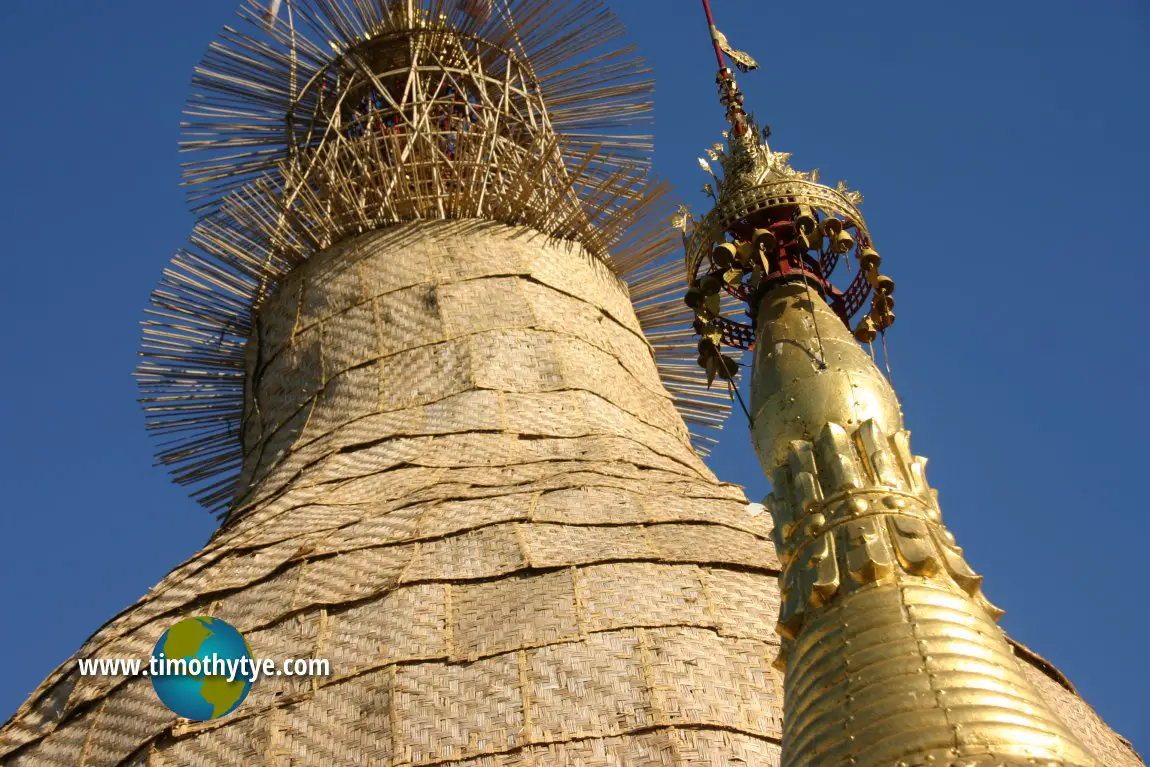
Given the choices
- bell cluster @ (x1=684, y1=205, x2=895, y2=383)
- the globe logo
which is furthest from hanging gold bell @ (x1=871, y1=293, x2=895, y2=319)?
the globe logo

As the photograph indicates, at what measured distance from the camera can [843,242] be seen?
4863mm

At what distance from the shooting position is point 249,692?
209 inches

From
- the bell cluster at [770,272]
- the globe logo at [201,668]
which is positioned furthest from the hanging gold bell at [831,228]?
the globe logo at [201,668]

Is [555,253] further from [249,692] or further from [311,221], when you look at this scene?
[249,692]

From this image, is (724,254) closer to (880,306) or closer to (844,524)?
(880,306)

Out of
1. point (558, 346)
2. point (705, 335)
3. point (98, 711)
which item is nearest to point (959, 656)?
point (705, 335)

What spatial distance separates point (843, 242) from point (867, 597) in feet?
5.07

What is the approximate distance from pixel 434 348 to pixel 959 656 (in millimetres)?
4722

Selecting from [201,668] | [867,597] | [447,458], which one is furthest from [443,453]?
[867,597]

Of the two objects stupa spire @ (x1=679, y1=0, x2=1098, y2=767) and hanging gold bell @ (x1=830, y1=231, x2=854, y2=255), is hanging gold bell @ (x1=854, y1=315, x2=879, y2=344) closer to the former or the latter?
stupa spire @ (x1=679, y1=0, x2=1098, y2=767)

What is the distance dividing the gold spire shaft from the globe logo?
2176 millimetres

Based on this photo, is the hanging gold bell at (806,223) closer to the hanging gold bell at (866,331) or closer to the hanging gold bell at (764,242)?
the hanging gold bell at (764,242)

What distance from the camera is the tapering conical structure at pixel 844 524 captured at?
3.27 meters

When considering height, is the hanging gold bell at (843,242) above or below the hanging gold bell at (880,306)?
above
